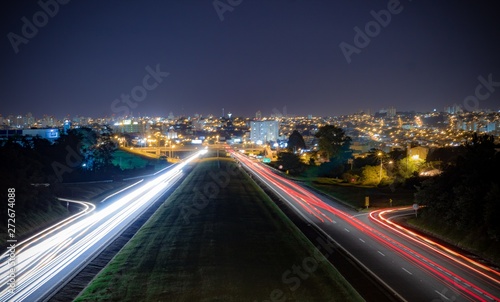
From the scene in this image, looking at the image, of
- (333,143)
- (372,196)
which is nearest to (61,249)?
(372,196)

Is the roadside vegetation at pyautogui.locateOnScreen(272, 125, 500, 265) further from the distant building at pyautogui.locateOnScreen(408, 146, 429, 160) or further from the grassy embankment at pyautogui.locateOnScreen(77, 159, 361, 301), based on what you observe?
the distant building at pyautogui.locateOnScreen(408, 146, 429, 160)

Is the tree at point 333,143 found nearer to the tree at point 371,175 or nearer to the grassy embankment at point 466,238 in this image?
the tree at point 371,175

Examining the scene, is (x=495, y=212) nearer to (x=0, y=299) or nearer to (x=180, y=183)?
(x=0, y=299)

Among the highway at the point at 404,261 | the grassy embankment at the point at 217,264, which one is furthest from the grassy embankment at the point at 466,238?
the grassy embankment at the point at 217,264

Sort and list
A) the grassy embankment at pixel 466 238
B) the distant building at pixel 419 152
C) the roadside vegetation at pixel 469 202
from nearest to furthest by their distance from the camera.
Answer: the grassy embankment at pixel 466 238 < the roadside vegetation at pixel 469 202 < the distant building at pixel 419 152

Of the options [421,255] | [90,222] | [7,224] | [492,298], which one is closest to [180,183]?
[90,222]
